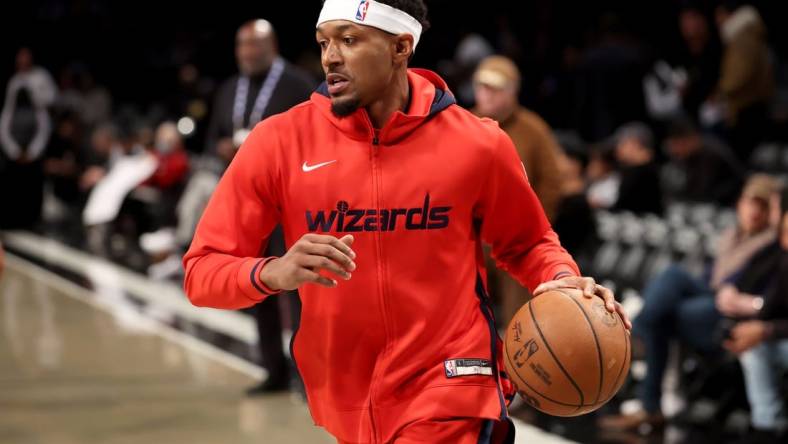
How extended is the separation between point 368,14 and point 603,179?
6767mm

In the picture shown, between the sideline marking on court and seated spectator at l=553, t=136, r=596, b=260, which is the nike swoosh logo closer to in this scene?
seated spectator at l=553, t=136, r=596, b=260

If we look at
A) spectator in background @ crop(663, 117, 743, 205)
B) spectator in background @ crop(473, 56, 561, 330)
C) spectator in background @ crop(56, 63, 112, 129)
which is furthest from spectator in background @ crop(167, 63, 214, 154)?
spectator in background @ crop(473, 56, 561, 330)

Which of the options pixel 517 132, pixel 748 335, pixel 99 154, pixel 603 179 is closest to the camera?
pixel 748 335

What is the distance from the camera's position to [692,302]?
6195mm

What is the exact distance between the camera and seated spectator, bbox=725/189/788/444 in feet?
19.1

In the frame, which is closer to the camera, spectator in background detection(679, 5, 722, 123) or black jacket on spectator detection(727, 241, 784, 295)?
black jacket on spectator detection(727, 241, 784, 295)

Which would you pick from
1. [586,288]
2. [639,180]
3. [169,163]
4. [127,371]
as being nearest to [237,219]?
[586,288]

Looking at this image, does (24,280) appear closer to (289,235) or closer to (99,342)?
(99,342)

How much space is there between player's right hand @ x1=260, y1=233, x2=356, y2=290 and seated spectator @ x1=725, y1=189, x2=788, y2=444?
3548 mm

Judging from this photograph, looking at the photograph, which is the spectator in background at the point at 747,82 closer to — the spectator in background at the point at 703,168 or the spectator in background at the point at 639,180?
the spectator in background at the point at 703,168

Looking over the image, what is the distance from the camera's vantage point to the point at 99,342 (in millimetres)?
8320

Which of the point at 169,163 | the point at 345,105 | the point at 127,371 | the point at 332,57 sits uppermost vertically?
the point at 332,57

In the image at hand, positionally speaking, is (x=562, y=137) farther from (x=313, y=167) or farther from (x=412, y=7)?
(x=313, y=167)

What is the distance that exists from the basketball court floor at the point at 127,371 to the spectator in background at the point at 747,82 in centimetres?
460
